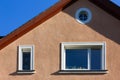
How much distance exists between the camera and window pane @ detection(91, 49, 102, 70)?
23614 millimetres

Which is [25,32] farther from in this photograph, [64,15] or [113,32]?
[113,32]

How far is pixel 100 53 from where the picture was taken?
77.8 feet

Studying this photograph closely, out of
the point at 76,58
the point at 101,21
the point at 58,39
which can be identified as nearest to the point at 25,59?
the point at 58,39

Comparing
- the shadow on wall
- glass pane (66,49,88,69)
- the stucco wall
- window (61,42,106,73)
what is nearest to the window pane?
window (61,42,106,73)

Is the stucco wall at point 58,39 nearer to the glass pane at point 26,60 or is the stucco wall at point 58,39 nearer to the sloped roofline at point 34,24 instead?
the sloped roofline at point 34,24

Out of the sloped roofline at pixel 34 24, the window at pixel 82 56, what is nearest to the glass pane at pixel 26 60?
the sloped roofline at pixel 34 24

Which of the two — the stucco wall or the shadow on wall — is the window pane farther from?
the shadow on wall

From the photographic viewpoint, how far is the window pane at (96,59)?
2361cm

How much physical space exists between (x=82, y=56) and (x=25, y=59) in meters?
2.72

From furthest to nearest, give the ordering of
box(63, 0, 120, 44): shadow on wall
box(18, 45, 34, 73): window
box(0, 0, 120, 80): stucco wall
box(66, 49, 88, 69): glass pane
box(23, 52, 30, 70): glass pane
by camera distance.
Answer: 1. box(23, 52, 30, 70): glass pane
2. box(18, 45, 34, 73): window
3. box(66, 49, 88, 69): glass pane
4. box(63, 0, 120, 44): shadow on wall
5. box(0, 0, 120, 80): stucco wall

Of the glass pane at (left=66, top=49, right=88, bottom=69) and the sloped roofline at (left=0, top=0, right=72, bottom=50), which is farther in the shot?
the sloped roofline at (left=0, top=0, right=72, bottom=50)

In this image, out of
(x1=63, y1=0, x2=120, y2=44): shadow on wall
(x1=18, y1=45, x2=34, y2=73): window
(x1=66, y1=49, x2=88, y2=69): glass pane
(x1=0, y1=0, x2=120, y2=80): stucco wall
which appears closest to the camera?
(x1=0, y1=0, x2=120, y2=80): stucco wall

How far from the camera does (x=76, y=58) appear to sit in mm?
23922

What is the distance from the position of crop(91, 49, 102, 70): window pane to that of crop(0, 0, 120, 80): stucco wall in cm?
45
